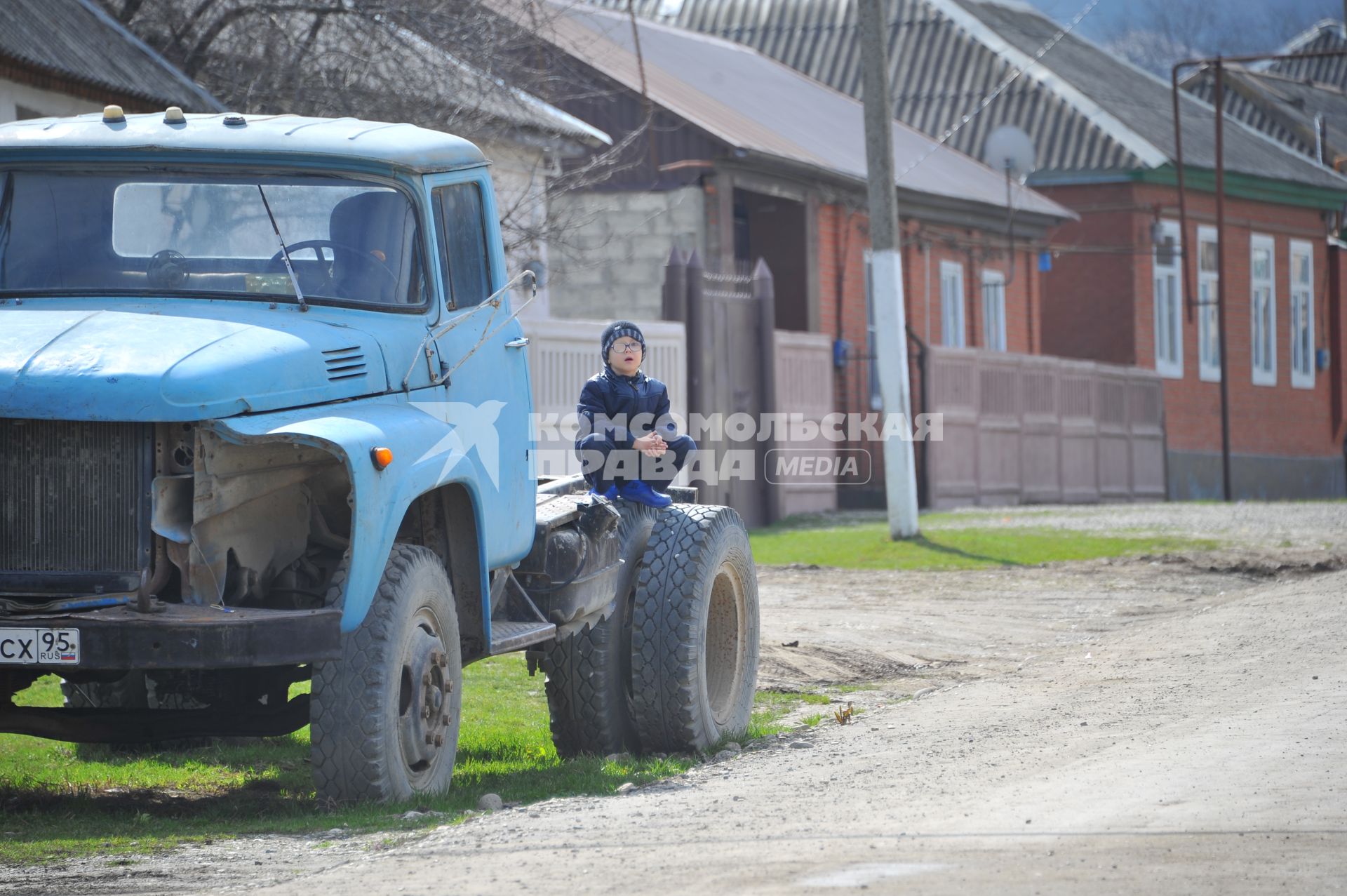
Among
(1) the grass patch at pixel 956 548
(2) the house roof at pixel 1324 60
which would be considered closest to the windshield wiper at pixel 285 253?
(1) the grass patch at pixel 956 548

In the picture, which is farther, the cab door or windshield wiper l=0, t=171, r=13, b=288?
the cab door

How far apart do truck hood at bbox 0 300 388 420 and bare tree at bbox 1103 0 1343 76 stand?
86.8 metres

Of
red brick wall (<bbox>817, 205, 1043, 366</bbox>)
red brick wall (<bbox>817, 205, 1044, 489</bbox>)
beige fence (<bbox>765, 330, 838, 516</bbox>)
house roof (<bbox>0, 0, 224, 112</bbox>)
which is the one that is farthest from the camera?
red brick wall (<bbox>817, 205, 1043, 366</bbox>)

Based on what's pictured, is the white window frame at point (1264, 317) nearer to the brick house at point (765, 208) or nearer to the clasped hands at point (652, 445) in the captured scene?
the brick house at point (765, 208)

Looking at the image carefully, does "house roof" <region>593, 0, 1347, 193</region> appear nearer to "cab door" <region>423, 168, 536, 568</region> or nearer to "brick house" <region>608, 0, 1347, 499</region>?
"brick house" <region>608, 0, 1347, 499</region>

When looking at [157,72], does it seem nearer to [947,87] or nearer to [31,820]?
[31,820]

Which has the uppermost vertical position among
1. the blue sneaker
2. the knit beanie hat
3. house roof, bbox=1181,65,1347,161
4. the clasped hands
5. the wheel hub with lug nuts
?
house roof, bbox=1181,65,1347,161

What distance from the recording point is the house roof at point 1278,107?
41.5 meters

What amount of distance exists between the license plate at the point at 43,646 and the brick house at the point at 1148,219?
2614 cm

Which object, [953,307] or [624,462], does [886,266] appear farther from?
[953,307]

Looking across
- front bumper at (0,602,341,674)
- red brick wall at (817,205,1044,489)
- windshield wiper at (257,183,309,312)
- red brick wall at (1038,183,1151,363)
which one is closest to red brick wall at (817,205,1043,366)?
red brick wall at (817,205,1044,489)

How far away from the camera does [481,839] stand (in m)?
5.84

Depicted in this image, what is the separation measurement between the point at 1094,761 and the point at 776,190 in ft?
59.9

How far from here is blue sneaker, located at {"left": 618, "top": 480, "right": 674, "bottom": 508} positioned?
327 inches
